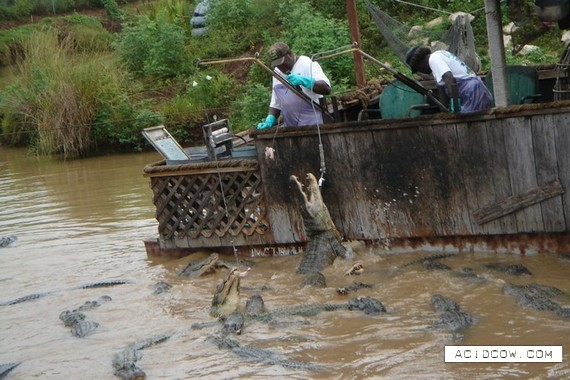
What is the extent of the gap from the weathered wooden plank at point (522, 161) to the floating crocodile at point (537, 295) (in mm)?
938

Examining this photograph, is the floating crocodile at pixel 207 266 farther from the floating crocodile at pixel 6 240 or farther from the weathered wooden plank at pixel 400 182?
the floating crocodile at pixel 6 240

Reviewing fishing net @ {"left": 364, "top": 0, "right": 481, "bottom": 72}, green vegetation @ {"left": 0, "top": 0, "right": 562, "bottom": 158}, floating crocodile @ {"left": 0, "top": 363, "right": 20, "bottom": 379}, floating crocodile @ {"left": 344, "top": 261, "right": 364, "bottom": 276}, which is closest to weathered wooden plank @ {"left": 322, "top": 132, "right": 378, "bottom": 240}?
floating crocodile @ {"left": 344, "top": 261, "right": 364, "bottom": 276}

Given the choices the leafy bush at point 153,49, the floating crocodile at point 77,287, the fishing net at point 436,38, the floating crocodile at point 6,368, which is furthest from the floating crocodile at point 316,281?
the leafy bush at point 153,49

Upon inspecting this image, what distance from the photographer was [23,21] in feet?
119

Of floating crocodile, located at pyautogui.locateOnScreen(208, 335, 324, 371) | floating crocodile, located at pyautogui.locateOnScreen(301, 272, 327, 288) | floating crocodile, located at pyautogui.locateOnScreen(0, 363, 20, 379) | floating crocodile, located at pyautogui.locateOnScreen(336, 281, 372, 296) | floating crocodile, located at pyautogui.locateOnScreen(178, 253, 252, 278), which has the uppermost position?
floating crocodile, located at pyautogui.locateOnScreen(178, 253, 252, 278)

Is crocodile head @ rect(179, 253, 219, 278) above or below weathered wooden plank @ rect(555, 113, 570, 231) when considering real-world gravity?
below

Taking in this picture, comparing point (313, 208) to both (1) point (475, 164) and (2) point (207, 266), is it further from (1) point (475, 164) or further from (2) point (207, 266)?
(1) point (475, 164)

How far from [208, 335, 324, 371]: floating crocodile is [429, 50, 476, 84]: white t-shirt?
3576 mm

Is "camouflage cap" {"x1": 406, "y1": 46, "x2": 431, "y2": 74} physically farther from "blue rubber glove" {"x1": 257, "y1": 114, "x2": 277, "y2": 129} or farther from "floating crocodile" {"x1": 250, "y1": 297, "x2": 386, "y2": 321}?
"floating crocodile" {"x1": 250, "y1": 297, "x2": 386, "y2": 321}

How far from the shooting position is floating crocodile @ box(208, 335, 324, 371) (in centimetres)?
679

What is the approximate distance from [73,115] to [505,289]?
15561 millimetres

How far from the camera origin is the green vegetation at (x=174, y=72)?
18656 millimetres

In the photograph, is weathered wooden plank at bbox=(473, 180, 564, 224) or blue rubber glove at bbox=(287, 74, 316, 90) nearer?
weathered wooden plank at bbox=(473, 180, 564, 224)

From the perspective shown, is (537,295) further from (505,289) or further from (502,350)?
(502,350)
